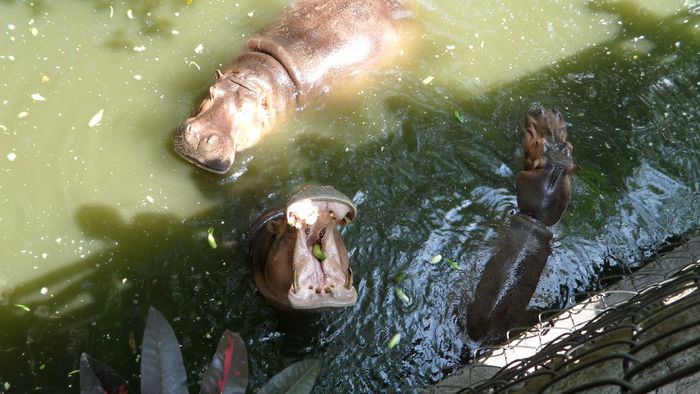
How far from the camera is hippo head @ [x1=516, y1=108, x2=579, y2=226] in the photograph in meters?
5.18

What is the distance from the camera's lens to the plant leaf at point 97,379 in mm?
2533

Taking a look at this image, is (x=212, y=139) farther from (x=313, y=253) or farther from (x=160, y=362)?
(x=160, y=362)

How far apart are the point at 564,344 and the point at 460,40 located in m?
3.89

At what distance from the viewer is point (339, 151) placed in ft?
18.4

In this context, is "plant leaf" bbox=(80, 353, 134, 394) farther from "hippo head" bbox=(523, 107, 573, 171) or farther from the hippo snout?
"hippo head" bbox=(523, 107, 573, 171)

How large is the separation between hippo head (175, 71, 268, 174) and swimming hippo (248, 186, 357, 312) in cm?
119

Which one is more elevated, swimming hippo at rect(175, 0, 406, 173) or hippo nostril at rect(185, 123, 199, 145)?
swimming hippo at rect(175, 0, 406, 173)

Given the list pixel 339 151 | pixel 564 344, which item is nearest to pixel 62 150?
pixel 339 151

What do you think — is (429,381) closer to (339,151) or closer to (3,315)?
(339,151)

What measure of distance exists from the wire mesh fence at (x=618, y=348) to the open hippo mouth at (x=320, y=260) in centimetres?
95

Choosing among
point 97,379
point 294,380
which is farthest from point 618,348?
point 97,379

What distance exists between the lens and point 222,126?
200 inches

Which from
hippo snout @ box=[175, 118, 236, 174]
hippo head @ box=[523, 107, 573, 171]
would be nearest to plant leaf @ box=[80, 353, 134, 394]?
hippo snout @ box=[175, 118, 236, 174]

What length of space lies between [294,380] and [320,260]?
49.2 inches
